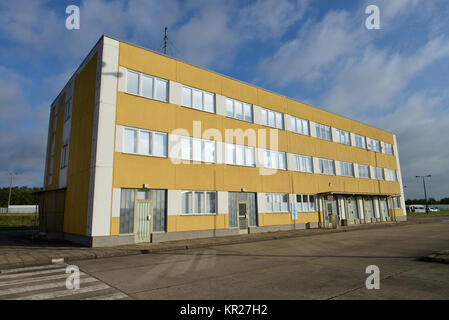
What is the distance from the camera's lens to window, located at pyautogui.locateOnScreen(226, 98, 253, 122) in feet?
72.2

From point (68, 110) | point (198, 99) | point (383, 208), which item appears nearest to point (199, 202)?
point (198, 99)

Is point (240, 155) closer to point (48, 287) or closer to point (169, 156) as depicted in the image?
point (169, 156)

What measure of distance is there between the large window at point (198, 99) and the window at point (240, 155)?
3.16 meters

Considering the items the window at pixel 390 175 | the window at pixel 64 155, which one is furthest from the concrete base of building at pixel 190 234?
the window at pixel 390 175

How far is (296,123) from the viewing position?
27.6 meters

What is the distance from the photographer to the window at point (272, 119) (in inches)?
968

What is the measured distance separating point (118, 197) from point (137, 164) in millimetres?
2117

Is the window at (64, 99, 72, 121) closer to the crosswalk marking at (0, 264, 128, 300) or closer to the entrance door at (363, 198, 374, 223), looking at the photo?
the crosswalk marking at (0, 264, 128, 300)

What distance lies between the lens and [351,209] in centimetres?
3219

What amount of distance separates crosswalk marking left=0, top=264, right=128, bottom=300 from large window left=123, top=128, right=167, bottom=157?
8.27m

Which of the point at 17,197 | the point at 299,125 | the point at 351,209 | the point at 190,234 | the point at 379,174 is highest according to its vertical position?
the point at 299,125

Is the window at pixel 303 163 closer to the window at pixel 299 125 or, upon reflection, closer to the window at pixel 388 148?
the window at pixel 299 125

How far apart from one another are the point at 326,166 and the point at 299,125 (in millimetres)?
5692

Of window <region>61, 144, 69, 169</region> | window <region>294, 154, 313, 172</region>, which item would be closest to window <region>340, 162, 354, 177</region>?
window <region>294, 154, 313, 172</region>
